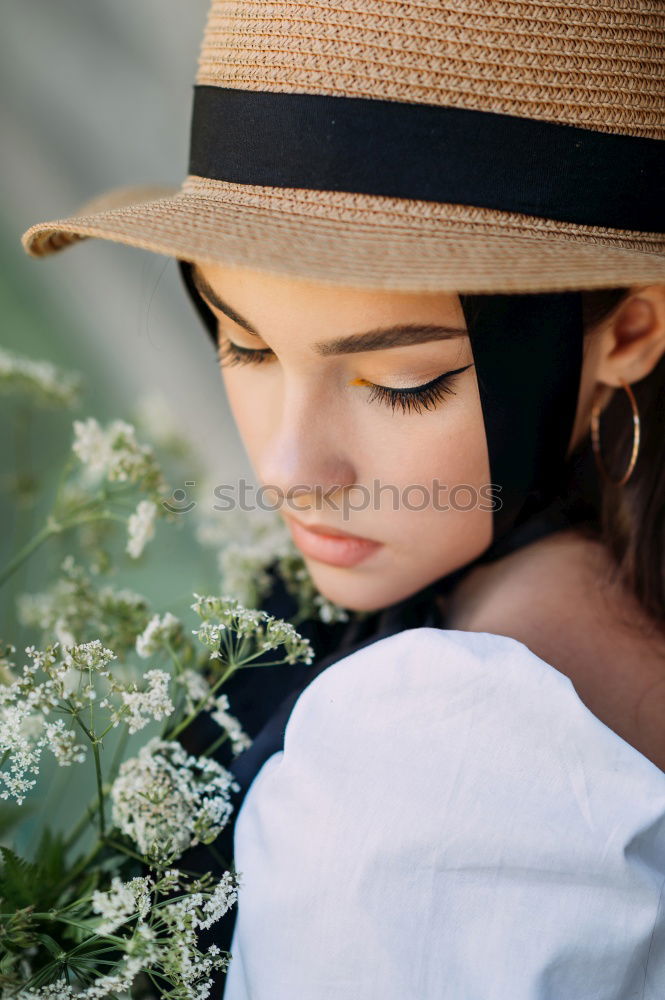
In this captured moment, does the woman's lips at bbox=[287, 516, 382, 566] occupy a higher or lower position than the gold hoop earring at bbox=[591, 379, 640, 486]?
lower

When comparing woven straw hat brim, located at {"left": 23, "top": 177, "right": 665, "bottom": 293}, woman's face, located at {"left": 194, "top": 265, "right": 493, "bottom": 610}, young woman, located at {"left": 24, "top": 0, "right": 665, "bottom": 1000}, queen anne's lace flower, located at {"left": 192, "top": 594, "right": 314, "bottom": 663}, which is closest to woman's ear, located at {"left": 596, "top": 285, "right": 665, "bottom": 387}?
young woman, located at {"left": 24, "top": 0, "right": 665, "bottom": 1000}

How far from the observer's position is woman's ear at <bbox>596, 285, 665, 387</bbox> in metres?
1.07

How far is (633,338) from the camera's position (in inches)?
43.3

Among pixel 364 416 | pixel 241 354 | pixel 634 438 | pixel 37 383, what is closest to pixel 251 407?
pixel 241 354

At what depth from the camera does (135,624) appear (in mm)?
1095

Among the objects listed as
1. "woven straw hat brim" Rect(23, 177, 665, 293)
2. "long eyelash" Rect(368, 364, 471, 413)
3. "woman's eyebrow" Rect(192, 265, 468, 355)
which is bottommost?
"long eyelash" Rect(368, 364, 471, 413)

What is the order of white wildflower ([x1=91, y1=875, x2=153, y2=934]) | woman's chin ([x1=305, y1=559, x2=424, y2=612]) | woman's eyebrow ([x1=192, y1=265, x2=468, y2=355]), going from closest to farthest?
white wildflower ([x1=91, y1=875, x2=153, y2=934])
woman's eyebrow ([x1=192, y1=265, x2=468, y2=355])
woman's chin ([x1=305, y1=559, x2=424, y2=612])

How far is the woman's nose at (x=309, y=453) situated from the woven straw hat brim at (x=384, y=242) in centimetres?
20

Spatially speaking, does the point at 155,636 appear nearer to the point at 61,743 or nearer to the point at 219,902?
the point at 61,743

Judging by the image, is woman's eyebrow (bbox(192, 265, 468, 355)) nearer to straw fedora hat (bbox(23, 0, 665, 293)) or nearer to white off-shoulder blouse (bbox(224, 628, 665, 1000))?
straw fedora hat (bbox(23, 0, 665, 293))

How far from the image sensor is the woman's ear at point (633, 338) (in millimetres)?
1065

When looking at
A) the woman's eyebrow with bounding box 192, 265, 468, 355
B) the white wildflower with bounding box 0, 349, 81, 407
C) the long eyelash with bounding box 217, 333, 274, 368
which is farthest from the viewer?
the white wildflower with bounding box 0, 349, 81, 407

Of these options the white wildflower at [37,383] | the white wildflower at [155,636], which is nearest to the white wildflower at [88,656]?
the white wildflower at [155,636]

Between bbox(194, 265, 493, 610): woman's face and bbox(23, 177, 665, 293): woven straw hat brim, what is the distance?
6 cm
